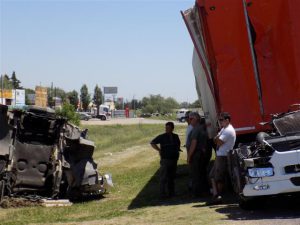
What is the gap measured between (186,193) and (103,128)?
37.4m

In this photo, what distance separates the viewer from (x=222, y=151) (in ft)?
32.1

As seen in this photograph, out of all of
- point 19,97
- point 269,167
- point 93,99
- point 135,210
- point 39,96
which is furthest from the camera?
point 93,99

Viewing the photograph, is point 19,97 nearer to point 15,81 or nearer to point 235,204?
point 15,81

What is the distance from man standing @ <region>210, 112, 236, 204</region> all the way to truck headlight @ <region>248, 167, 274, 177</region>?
1.50 metres

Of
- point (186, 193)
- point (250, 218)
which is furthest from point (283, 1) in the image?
point (186, 193)

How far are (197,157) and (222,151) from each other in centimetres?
149

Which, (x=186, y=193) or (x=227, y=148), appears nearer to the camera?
(x=227, y=148)

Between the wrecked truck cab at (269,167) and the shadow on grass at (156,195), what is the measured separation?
2508 millimetres

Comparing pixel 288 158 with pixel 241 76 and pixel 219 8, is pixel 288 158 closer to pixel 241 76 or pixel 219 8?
pixel 241 76

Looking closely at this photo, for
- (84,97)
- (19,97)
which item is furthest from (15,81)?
(19,97)

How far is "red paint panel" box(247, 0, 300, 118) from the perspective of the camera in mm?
9523

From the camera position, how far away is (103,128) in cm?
4912

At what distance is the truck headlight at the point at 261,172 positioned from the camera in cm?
801

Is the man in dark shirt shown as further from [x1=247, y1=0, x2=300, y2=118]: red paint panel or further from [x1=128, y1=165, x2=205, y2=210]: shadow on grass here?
[x1=247, y1=0, x2=300, y2=118]: red paint panel
